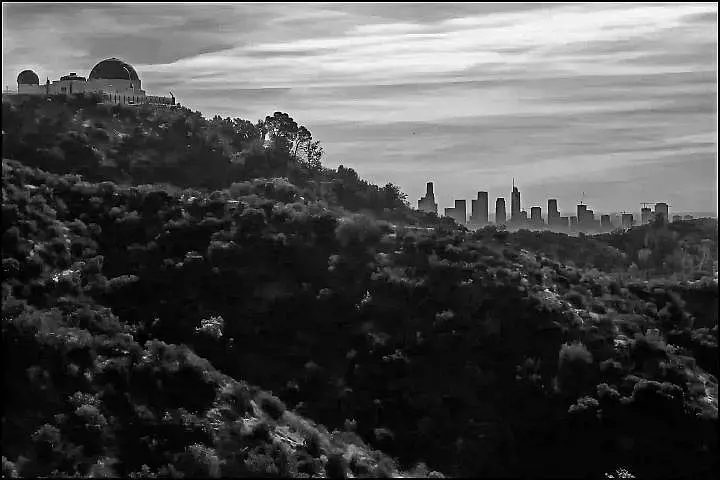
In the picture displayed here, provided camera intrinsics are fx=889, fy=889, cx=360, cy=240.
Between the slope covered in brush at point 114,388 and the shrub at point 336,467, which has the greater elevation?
the slope covered in brush at point 114,388

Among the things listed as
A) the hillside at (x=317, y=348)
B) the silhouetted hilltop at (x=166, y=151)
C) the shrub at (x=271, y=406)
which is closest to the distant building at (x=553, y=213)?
the silhouetted hilltop at (x=166, y=151)

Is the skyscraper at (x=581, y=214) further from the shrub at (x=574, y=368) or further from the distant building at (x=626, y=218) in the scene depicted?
the shrub at (x=574, y=368)

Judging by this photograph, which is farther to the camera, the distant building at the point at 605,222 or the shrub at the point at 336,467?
the distant building at the point at 605,222

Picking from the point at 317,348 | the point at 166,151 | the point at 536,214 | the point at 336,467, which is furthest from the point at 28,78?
the point at 536,214

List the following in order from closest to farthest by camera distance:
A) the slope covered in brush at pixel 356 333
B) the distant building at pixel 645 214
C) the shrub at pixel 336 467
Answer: the shrub at pixel 336 467 → the slope covered in brush at pixel 356 333 → the distant building at pixel 645 214

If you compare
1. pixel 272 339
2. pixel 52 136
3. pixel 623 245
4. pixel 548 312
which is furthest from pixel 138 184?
pixel 623 245

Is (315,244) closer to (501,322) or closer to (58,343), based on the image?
(501,322)

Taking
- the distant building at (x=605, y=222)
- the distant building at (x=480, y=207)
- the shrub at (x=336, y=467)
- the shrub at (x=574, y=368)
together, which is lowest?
the shrub at (x=336, y=467)
